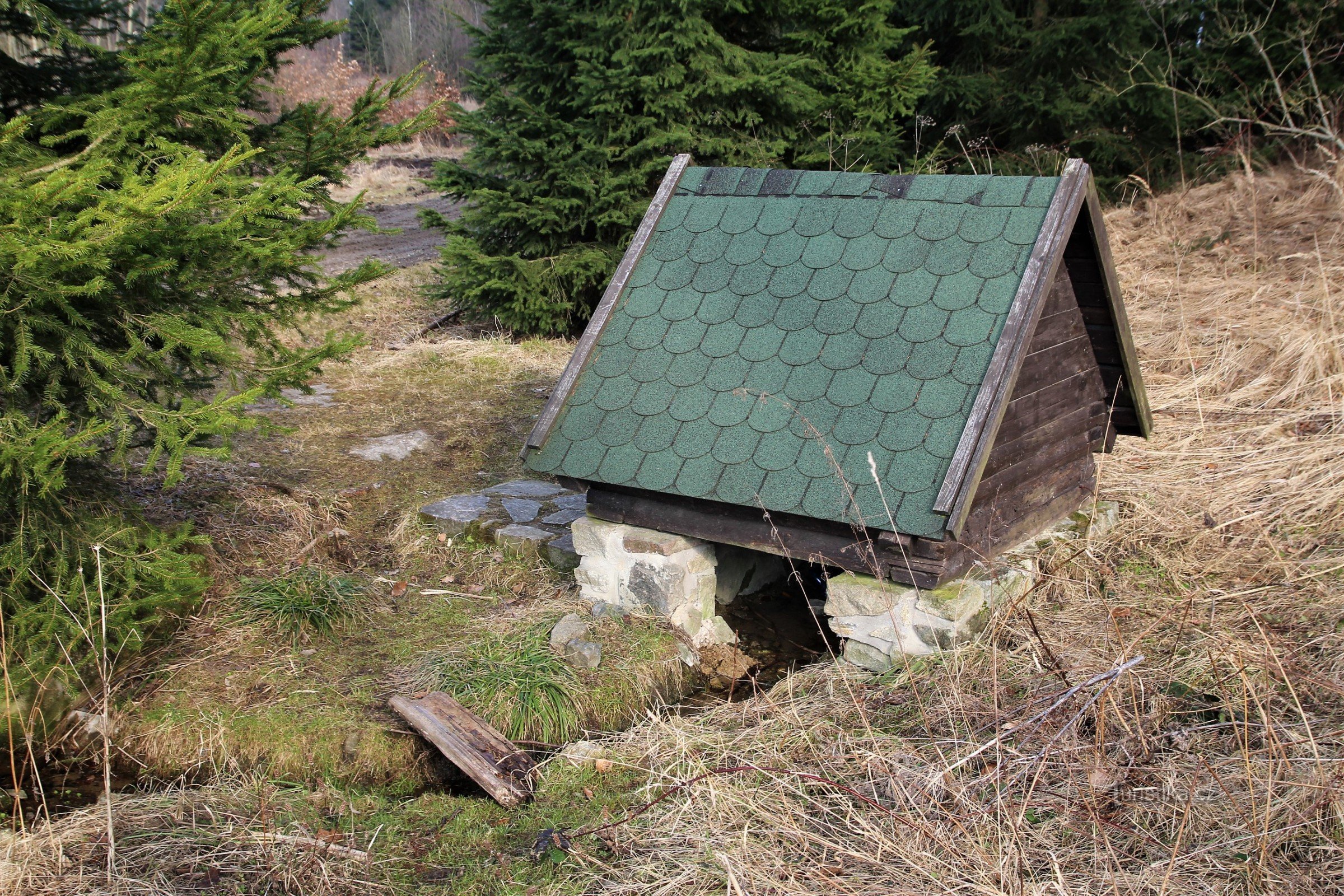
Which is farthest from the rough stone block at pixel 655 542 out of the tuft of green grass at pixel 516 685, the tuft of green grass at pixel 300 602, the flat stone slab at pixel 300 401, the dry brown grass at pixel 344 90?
the dry brown grass at pixel 344 90

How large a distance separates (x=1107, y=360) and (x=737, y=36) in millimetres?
6363

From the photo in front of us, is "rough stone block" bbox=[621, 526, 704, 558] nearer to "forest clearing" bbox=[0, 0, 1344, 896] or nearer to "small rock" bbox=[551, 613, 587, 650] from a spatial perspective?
"forest clearing" bbox=[0, 0, 1344, 896]

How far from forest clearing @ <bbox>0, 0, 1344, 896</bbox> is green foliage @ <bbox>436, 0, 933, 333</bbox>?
335cm

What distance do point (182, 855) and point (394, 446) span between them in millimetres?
4084

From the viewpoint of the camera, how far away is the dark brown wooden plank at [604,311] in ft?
15.5

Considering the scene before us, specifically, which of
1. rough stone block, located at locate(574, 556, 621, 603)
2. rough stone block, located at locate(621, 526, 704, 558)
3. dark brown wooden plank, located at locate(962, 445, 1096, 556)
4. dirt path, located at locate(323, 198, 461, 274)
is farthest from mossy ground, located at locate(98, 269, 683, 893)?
dirt path, located at locate(323, 198, 461, 274)

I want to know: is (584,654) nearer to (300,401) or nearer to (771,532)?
(771,532)

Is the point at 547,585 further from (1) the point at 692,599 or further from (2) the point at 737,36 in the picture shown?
(2) the point at 737,36

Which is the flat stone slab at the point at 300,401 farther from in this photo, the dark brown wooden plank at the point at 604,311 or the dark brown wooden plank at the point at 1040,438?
the dark brown wooden plank at the point at 1040,438

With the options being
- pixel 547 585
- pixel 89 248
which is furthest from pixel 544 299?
pixel 89 248

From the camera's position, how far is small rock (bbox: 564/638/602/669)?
178 inches

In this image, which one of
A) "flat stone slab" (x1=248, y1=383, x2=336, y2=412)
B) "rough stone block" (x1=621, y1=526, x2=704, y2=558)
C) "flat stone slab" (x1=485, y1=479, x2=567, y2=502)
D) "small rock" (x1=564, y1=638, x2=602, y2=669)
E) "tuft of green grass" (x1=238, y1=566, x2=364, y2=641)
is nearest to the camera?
"small rock" (x1=564, y1=638, x2=602, y2=669)

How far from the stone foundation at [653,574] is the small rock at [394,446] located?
2.43m

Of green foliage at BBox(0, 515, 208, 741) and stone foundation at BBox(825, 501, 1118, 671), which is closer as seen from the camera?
green foliage at BBox(0, 515, 208, 741)
